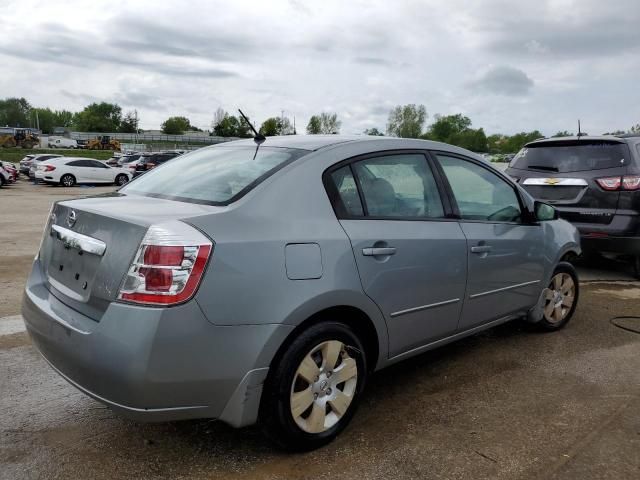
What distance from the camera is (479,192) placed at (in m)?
3.90

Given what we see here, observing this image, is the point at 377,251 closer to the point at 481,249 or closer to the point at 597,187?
the point at 481,249

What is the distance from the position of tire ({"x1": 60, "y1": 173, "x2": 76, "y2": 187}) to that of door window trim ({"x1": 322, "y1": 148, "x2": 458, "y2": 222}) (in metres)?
25.8

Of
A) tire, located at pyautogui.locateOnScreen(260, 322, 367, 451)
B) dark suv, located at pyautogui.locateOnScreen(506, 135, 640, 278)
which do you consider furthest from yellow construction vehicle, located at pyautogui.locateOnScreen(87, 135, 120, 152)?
tire, located at pyautogui.locateOnScreen(260, 322, 367, 451)

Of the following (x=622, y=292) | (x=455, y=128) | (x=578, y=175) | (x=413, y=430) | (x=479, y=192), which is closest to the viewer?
(x=413, y=430)

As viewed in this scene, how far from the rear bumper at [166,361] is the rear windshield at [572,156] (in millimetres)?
5467

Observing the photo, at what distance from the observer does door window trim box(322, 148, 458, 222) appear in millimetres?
2898

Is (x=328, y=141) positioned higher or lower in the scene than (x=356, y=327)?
higher

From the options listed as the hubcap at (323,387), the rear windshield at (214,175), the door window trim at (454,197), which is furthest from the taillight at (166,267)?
the door window trim at (454,197)

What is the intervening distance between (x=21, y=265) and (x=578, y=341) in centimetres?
644

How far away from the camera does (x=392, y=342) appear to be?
3.16 meters

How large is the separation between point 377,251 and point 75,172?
1036 inches

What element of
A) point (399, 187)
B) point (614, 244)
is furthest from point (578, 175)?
point (399, 187)

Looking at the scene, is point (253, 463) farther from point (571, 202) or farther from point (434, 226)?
point (571, 202)

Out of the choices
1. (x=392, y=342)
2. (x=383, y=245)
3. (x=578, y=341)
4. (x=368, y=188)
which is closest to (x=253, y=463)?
(x=392, y=342)
